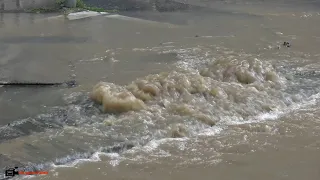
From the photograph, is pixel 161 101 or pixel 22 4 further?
pixel 22 4

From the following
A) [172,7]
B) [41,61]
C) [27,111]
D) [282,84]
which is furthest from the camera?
[172,7]

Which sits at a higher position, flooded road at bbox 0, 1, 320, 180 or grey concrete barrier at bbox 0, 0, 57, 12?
grey concrete barrier at bbox 0, 0, 57, 12

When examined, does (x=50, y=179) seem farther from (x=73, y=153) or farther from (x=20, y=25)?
(x=20, y=25)

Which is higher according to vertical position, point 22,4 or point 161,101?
point 22,4

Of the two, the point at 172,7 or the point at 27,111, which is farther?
the point at 172,7

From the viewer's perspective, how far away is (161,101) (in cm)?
805

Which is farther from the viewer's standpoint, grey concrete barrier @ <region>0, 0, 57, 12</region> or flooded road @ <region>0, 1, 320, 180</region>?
grey concrete barrier @ <region>0, 0, 57, 12</region>

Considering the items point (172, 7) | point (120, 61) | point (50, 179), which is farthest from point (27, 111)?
point (172, 7)

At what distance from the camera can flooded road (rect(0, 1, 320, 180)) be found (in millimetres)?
6246

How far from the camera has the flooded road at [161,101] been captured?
6246 mm

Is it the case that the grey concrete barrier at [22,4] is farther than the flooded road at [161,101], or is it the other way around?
the grey concrete barrier at [22,4]

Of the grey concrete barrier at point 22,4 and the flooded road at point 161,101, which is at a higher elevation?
the grey concrete barrier at point 22,4

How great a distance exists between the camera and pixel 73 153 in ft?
21.1

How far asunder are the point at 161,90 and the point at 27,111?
2325 mm
